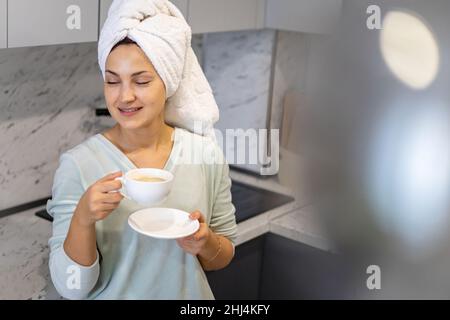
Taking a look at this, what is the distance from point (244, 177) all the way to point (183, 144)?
863 millimetres

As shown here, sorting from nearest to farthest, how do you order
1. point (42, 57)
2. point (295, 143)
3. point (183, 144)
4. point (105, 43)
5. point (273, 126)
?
point (105, 43), point (183, 144), point (42, 57), point (295, 143), point (273, 126)

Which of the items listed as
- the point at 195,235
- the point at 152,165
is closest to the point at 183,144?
the point at 152,165

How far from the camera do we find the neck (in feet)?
3.40

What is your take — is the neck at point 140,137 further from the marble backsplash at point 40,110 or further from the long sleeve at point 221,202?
the marble backsplash at point 40,110

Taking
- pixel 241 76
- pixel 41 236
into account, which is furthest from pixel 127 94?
pixel 241 76

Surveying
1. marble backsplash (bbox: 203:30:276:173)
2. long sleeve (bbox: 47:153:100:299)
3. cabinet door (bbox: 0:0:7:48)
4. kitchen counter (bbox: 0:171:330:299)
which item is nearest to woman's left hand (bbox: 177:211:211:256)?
long sleeve (bbox: 47:153:100:299)

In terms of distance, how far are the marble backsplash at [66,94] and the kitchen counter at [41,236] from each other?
11cm

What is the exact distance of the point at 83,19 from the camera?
4.06 feet

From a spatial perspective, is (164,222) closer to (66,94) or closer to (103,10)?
(103,10)

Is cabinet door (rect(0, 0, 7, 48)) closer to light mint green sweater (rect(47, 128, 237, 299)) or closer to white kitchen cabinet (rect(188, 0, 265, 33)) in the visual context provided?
light mint green sweater (rect(47, 128, 237, 299))

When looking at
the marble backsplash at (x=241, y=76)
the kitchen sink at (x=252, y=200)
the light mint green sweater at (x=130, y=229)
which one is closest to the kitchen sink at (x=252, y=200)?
the kitchen sink at (x=252, y=200)

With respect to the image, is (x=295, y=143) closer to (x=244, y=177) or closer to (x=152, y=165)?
(x=244, y=177)

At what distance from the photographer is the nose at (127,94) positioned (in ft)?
3.15

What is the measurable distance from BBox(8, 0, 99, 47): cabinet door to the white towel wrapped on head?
0.73ft
